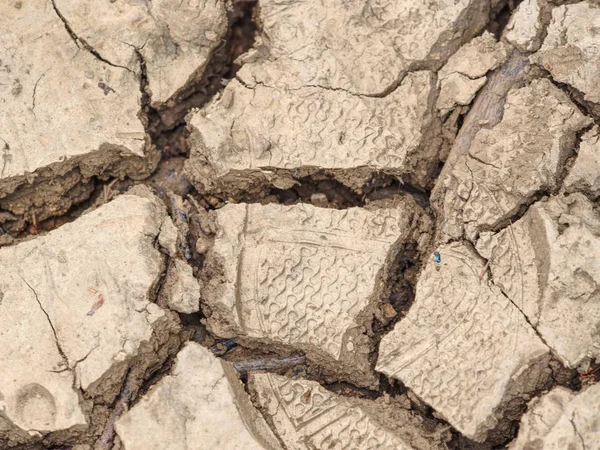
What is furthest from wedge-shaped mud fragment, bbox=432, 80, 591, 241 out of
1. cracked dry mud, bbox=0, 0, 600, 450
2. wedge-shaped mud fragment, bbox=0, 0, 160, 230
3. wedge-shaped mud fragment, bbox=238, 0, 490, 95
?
wedge-shaped mud fragment, bbox=0, 0, 160, 230

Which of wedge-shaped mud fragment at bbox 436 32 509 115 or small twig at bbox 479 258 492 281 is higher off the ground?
wedge-shaped mud fragment at bbox 436 32 509 115

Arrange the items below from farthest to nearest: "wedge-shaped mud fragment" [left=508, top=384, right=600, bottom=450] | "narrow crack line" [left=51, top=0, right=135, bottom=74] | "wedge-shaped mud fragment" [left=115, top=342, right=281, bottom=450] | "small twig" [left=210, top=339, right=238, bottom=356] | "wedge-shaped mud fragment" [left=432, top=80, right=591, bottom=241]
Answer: "narrow crack line" [left=51, top=0, right=135, bottom=74] < "small twig" [left=210, top=339, right=238, bottom=356] < "wedge-shaped mud fragment" [left=432, top=80, right=591, bottom=241] < "wedge-shaped mud fragment" [left=115, top=342, right=281, bottom=450] < "wedge-shaped mud fragment" [left=508, top=384, right=600, bottom=450]

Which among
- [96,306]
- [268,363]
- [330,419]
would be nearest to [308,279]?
[268,363]

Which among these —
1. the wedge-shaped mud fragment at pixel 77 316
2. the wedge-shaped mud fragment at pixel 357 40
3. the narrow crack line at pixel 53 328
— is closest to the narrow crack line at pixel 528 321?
the wedge-shaped mud fragment at pixel 357 40

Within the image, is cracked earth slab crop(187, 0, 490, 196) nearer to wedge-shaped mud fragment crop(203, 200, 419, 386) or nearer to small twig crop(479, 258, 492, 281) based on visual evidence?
wedge-shaped mud fragment crop(203, 200, 419, 386)

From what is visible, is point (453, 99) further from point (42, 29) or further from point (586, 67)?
point (42, 29)

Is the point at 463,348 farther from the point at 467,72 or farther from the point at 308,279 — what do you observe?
the point at 467,72

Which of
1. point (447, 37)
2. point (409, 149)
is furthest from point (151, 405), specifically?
point (447, 37)
